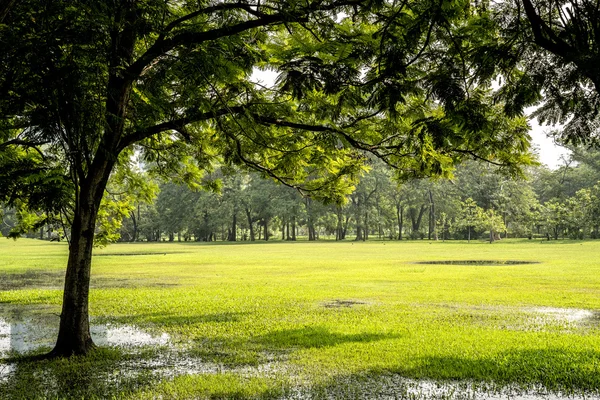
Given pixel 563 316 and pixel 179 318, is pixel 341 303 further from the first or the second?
pixel 563 316

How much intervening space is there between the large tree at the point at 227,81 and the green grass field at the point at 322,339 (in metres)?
1.63

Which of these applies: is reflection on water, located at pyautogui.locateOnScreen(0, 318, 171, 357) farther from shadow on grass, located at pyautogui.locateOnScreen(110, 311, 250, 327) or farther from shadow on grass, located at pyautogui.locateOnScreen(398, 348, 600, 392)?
shadow on grass, located at pyautogui.locateOnScreen(398, 348, 600, 392)

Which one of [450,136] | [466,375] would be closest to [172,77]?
[450,136]

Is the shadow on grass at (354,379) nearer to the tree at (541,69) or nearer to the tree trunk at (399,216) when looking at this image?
the tree at (541,69)

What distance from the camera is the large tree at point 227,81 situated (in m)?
5.34

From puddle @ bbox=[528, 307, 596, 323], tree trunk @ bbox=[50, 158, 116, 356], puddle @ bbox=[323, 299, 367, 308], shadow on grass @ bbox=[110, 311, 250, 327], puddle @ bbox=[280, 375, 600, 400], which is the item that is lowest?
puddle @ bbox=[528, 307, 596, 323]

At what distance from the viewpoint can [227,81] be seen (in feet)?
22.4

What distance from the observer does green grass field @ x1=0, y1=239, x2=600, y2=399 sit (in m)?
6.58

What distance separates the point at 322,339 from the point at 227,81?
198 inches

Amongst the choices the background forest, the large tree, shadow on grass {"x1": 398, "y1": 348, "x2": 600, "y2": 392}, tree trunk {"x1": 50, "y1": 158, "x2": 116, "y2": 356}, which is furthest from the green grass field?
the background forest

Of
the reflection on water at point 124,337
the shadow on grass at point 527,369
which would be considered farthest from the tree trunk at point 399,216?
the shadow on grass at point 527,369

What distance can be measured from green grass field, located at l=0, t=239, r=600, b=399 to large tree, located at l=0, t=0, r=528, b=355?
163 cm

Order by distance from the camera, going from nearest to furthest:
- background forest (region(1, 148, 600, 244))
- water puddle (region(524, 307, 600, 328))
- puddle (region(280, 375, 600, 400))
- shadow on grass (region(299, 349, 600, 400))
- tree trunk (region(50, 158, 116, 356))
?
puddle (region(280, 375, 600, 400)) < shadow on grass (region(299, 349, 600, 400)) < tree trunk (region(50, 158, 116, 356)) < water puddle (region(524, 307, 600, 328)) < background forest (region(1, 148, 600, 244))

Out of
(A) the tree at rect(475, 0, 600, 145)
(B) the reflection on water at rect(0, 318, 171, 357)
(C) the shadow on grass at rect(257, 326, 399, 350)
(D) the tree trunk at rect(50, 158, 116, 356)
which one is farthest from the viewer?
(B) the reflection on water at rect(0, 318, 171, 357)
